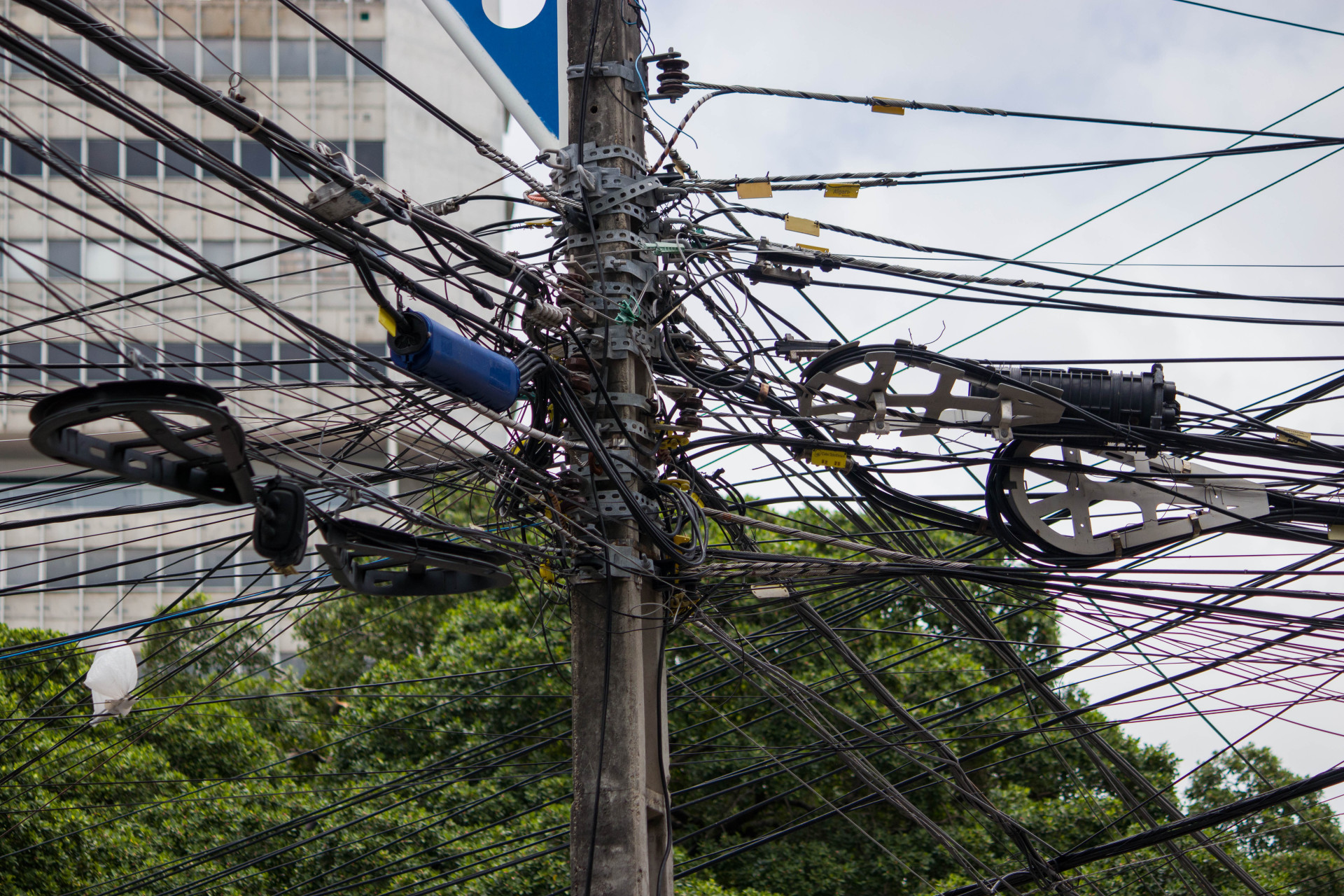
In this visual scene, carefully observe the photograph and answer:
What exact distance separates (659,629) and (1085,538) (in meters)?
2.16

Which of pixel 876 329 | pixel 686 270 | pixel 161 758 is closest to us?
pixel 686 270

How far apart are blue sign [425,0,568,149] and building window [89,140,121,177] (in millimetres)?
27826

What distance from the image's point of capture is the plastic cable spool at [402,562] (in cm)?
529

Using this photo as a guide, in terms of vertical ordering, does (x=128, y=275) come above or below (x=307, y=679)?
above

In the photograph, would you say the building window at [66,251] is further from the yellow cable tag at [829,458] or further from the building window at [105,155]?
the yellow cable tag at [829,458]

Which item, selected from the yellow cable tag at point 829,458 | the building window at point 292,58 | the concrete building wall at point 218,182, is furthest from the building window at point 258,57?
the yellow cable tag at point 829,458

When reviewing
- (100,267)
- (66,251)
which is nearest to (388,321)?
(100,267)

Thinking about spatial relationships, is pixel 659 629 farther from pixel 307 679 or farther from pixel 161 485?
pixel 307 679

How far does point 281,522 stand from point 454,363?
95cm

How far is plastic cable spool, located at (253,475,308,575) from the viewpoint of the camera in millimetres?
4621

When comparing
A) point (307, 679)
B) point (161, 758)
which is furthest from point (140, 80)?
point (161, 758)

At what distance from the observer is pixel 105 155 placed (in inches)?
1267

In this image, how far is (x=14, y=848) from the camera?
37.8 ft

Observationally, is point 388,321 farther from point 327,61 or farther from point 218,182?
point 327,61
